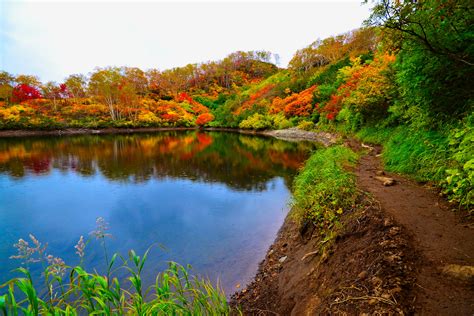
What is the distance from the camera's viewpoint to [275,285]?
4211 mm

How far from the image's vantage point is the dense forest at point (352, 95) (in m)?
4.26

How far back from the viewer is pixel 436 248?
113 inches

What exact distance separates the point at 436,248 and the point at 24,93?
6605 cm

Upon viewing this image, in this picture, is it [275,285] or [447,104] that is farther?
[447,104]

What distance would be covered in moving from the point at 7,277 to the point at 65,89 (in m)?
61.1

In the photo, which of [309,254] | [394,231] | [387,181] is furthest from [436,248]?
[387,181]

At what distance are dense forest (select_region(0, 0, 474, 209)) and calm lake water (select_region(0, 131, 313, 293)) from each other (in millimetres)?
4520

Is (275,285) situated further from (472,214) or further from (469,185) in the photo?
(469,185)

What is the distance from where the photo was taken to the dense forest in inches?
168

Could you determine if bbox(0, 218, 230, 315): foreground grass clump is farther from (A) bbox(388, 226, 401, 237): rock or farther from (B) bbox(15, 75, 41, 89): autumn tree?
(B) bbox(15, 75, 41, 89): autumn tree

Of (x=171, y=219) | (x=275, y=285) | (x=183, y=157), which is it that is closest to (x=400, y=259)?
(x=275, y=285)

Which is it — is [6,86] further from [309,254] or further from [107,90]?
[309,254]

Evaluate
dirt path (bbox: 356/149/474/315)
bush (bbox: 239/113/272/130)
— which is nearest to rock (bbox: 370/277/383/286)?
dirt path (bbox: 356/149/474/315)

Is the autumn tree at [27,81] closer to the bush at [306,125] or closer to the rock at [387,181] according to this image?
the bush at [306,125]
